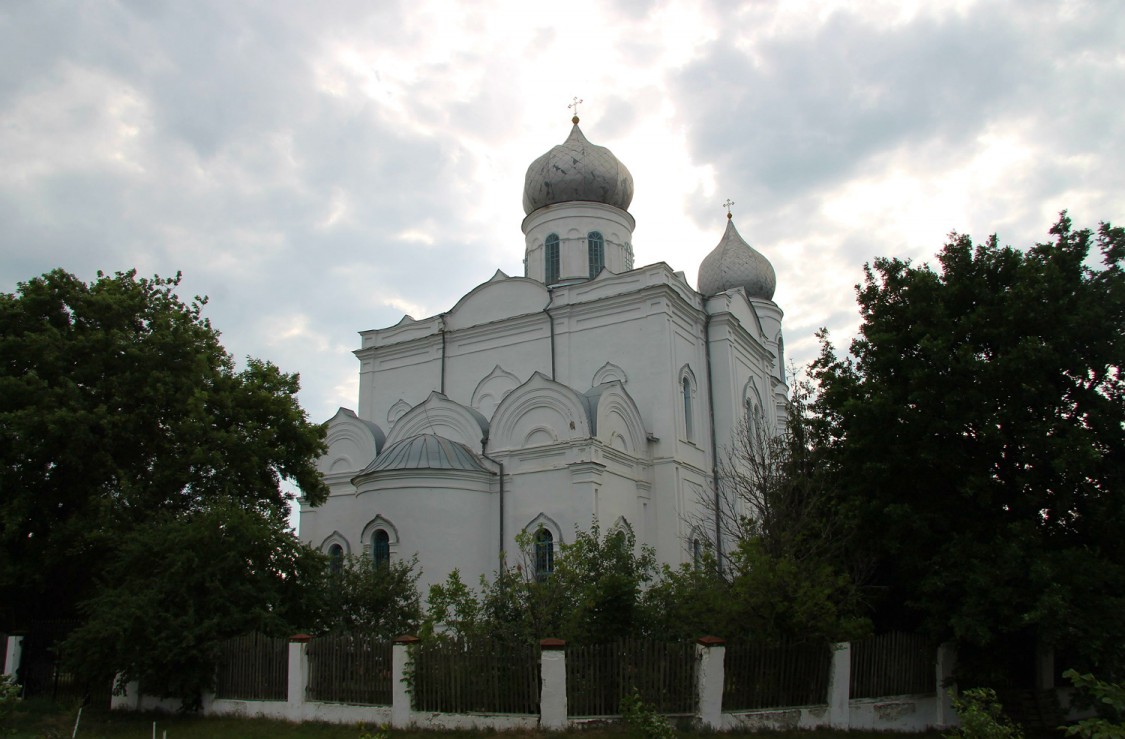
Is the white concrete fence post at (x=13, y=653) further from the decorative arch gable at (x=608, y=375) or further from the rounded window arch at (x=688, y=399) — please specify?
the rounded window arch at (x=688, y=399)

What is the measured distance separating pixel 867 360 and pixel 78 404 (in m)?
13.1

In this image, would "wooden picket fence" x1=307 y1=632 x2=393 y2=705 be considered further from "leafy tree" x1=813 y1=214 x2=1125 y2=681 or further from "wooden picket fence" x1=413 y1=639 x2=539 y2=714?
"leafy tree" x1=813 y1=214 x2=1125 y2=681

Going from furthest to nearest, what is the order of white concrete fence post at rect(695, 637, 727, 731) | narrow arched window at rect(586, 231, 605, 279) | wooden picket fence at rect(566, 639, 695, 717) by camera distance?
narrow arched window at rect(586, 231, 605, 279) < white concrete fence post at rect(695, 637, 727, 731) < wooden picket fence at rect(566, 639, 695, 717)

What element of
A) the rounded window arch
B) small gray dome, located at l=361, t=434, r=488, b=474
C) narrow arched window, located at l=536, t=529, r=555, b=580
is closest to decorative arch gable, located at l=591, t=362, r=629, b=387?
Answer: the rounded window arch

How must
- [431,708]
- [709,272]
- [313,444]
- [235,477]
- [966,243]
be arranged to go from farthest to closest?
[709,272]
[313,444]
[235,477]
[966,243]
[431,708]

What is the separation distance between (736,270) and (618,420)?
13686 mm

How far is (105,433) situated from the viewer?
15.6 m

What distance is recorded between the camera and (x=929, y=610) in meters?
12.7

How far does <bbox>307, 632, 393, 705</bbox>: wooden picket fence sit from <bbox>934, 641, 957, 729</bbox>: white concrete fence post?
25.9 feet

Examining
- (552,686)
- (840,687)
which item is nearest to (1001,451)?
(840,687)

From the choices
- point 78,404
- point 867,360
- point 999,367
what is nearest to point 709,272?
point 867,360

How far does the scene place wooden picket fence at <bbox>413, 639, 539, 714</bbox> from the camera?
1110 centimetres

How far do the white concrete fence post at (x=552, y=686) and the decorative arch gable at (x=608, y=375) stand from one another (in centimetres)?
1075

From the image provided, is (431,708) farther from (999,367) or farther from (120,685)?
(999,367)
